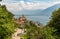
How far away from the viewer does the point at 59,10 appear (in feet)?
112

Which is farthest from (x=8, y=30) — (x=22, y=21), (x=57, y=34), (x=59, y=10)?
(x=22, y=21)

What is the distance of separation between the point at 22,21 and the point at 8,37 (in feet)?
87.3

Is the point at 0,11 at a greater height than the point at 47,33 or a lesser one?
greater

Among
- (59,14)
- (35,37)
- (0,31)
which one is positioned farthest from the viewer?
(59,14)

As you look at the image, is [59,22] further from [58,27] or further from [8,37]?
[8,37]

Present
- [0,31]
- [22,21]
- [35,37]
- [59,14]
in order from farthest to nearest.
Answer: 1. [22,21]
2. [59,14]
3. [35,37]
4. [0,31]

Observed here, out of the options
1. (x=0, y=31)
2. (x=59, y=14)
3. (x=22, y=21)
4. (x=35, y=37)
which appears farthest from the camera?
(x=22, y=21)

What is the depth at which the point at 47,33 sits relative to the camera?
2914cm

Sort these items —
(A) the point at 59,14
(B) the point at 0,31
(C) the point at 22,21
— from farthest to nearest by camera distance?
(C) the point at 22,21
(A) the point at 59,14
(B) the point at 0,31

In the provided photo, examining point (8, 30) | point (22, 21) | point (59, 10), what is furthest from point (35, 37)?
point (22, 21)

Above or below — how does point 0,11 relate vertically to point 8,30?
above

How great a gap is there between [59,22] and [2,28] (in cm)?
728

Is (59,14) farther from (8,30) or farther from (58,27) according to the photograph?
(8,30)

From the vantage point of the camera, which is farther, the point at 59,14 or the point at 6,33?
the point at 59,14
